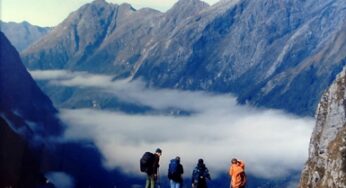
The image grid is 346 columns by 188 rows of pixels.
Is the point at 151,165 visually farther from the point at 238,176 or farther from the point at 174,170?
the point at 238,176

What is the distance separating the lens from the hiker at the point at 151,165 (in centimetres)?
6444

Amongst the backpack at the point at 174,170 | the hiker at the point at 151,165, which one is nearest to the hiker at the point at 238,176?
the backpack at the point at 174,170

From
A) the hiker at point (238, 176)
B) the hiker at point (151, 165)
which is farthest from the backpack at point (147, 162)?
the hiker at point (238, 176)

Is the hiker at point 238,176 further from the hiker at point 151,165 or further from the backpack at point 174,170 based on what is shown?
the hiker at point 151,165

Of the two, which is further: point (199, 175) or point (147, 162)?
point (199, 175)

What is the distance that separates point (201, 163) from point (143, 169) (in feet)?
17.2

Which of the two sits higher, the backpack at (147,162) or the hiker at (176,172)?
the backpack at (147,162)

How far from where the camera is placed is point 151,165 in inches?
2549

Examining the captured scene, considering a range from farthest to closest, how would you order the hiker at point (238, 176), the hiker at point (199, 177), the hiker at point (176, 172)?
1. the hiker at point (176, 172)
2. the hiker at point (199, 177)
3. the hiker at point (238, 176)

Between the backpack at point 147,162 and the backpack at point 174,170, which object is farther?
the backpack at point 174,170

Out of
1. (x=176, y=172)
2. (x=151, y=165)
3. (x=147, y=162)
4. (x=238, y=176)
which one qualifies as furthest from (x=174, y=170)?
(x=238, y=176)

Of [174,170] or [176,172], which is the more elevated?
[174,170]

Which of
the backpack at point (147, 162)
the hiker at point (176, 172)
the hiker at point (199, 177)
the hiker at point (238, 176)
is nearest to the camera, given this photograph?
the hiker at point (238, 176)

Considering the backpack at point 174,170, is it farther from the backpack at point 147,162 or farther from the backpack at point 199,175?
the backpack at point 147,162
